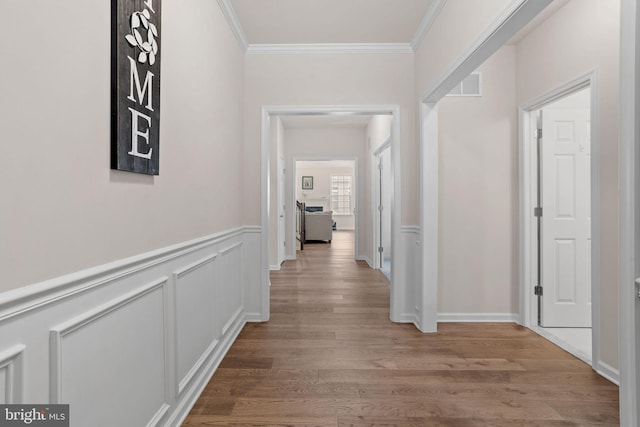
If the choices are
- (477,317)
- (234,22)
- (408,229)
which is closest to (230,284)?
(408,229)

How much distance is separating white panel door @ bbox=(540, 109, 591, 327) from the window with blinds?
10260mm

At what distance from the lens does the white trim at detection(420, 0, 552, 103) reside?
153cm

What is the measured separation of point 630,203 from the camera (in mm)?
1046

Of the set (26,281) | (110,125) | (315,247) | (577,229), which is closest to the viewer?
(26,281)

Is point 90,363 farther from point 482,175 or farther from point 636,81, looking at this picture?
point 482,175

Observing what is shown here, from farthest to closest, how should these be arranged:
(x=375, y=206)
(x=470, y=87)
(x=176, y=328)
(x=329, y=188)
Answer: (x=329, y=188)
(x=375, y=206)
(x=470, y=87)
(x=176, y=328)

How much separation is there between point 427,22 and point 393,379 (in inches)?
106

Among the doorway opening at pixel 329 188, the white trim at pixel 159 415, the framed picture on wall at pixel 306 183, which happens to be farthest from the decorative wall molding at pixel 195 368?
the framed picture on wall at pixel 306 183

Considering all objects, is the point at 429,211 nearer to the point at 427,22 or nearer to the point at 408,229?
the point at 408,229

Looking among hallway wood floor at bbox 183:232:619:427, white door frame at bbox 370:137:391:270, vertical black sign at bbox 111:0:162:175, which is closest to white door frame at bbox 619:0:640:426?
hallway wood floor at bbox 183:232:619:427

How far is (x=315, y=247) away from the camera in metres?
8.54

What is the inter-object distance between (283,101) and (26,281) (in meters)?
2.73

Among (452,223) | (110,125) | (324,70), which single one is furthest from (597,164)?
(110,125)

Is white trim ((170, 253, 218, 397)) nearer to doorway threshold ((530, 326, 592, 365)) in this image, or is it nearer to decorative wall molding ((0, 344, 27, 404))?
decorative wall molding ((0, 344, 27, 404))
